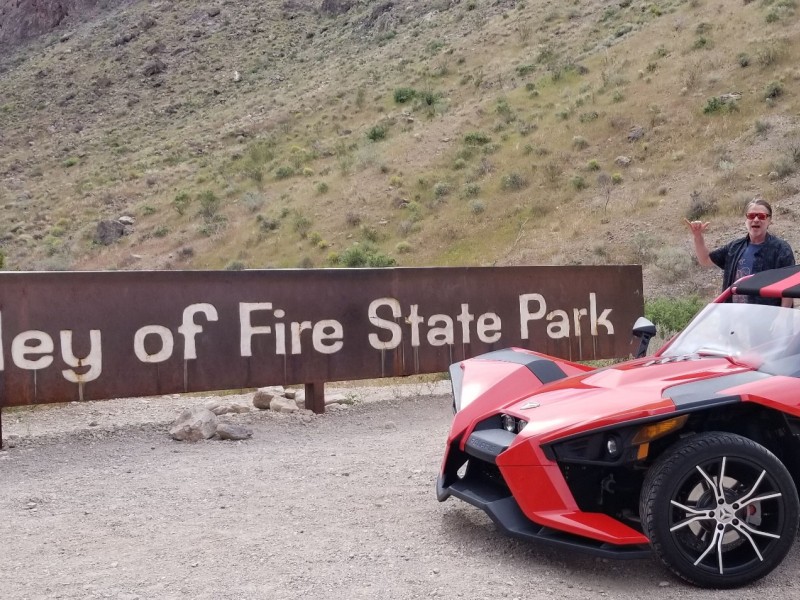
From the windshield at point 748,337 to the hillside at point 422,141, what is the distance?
633 inches

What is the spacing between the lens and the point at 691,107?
32344 mm

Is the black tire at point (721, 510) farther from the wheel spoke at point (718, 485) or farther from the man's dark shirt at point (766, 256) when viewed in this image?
the man's dark shirt at point (766, 256)

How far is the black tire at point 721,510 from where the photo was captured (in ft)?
12.5

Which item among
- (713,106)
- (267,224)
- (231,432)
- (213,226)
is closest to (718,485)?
(231,432)

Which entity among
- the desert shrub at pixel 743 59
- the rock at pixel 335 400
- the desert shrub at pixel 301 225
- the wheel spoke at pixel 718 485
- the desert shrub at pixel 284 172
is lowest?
the rock at pixel 335 400

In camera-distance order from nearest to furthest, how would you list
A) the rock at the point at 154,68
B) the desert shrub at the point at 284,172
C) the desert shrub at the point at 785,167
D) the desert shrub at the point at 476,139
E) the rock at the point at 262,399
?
the rock at the point at 262,399 → the desert shrub at the point at 785,167 → the desert shrub at the point at 476,139 → the desert shrub at the point at 284,172 → the rock at the point at 154,68

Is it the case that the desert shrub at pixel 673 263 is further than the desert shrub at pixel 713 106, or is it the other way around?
the desert shrub at pixel 713 106

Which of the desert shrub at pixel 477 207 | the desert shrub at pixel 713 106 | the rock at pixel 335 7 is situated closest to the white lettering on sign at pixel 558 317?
the desert shrub at pixel 477 207

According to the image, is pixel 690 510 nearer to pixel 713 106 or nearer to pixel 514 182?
pixel 514 182

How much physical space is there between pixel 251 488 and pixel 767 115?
28.7m

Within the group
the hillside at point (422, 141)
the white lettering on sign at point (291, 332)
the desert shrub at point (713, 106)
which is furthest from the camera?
the desert shrub at point (713, 106)

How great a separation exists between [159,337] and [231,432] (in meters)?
1.18

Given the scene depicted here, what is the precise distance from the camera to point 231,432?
25.6 feet

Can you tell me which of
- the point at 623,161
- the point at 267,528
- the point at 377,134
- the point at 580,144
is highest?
the point at 377,134
